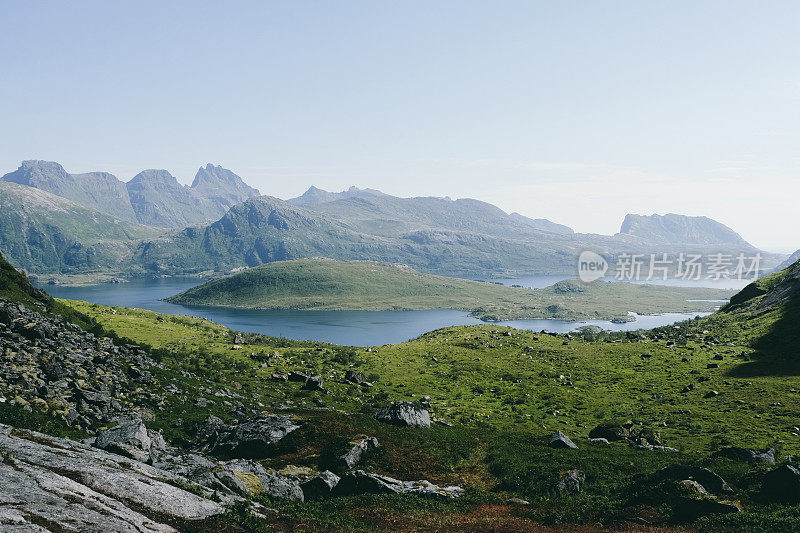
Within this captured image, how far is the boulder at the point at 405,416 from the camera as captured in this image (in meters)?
49.8

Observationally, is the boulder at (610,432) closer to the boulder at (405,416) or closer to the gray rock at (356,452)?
the boulder at (405,416)

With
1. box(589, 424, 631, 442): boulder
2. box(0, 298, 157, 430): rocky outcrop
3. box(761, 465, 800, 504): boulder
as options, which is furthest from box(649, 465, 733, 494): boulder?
box(0, 298, 157, 430): rocky outcrop

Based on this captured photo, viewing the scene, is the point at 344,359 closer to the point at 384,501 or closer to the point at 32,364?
the point at 32,364

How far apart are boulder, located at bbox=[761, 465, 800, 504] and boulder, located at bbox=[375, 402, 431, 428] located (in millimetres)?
29639

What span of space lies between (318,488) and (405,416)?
2052cm

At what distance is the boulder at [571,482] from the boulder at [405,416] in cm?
1866

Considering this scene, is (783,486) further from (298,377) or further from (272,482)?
(298,377)

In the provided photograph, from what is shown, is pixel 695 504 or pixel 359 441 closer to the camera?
pixel 695 504

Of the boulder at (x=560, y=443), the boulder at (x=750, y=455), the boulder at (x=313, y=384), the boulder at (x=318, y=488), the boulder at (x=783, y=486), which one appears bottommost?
the boulder at (x=313, y=384)

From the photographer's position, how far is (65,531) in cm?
1688

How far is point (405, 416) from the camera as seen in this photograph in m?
50.2

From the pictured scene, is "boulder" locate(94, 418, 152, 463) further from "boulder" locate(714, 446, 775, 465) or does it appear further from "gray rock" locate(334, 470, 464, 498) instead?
"boulder" locate(714, 446, 775, 465)

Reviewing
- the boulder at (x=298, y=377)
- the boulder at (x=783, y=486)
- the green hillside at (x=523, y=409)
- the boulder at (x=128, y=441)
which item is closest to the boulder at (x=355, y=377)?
the green hillside at (x=523, y=409)

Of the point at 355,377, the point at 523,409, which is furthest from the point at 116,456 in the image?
the point at 523,409
